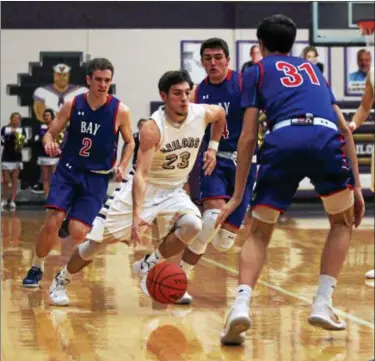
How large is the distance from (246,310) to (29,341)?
122cm

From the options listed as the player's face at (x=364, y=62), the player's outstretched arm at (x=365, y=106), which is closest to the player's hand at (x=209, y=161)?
the player's outstretched arm at (x=365, y=106)

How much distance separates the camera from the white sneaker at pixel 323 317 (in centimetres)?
555

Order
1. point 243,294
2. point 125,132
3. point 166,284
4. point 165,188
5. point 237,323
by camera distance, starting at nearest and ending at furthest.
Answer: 1. point 237,323
2. point 243,294
3. point 166,284
4. point 165,188
5. point 125,132

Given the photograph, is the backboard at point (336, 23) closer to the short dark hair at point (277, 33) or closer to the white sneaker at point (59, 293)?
the white sneaker at point (59, 293)

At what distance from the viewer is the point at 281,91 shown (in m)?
5.66

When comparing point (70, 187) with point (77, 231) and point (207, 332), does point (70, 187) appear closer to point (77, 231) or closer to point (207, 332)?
point (77, 231)

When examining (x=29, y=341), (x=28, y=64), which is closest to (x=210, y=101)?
(x=29, y=341)

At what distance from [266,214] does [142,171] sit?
1514 mm

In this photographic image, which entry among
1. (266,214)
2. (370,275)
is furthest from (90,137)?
(266,214)

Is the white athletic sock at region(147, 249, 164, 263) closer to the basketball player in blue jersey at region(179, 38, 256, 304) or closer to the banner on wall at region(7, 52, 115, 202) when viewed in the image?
the basketball player in blue jersey at region(179, 38, 256, 304)

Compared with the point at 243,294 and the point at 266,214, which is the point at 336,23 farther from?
the point at 243,294

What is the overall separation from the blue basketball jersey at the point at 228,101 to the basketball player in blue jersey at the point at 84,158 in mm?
609

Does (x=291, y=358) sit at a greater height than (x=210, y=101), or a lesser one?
lesser

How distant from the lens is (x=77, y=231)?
26.5 ft
